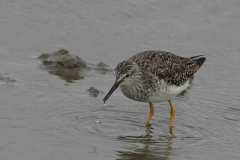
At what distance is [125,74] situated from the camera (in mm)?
8805

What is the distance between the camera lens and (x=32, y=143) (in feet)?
25.3

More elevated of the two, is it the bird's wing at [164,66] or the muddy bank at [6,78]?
the bird's wing at [164,66]

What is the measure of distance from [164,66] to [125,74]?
125cm

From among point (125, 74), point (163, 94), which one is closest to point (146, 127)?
point (163, 94)

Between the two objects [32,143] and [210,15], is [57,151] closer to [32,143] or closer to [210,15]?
[32,143]

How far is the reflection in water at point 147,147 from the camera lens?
25.4ft

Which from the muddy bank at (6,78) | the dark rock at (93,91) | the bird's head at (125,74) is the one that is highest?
the bird's head at (125,74)

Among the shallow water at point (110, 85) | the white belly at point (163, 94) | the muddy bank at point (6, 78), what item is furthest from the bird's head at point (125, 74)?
the muddy bank at point (6, 78)

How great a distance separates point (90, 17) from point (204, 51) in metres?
4.44

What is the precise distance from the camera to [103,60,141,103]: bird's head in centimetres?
871

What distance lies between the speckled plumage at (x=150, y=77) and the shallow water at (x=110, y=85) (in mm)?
722

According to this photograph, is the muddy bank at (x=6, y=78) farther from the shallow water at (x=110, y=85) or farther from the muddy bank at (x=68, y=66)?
the muddy bank at (x=68, y=66)

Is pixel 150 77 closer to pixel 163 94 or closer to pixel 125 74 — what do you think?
pixel 163 94

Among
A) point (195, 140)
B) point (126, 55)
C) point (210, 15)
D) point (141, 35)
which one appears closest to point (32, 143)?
point (195, 140)
